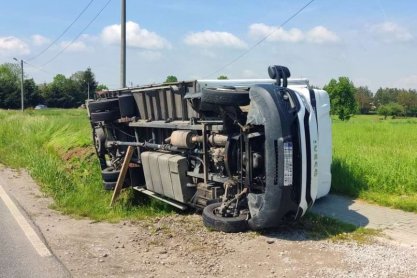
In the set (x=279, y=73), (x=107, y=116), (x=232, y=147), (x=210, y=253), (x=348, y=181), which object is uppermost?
(x=279, y=73)

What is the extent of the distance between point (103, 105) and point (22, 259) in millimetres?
4293

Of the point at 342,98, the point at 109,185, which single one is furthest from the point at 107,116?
the point at 342,98

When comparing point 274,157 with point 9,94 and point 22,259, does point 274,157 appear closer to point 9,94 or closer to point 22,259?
point 22,259

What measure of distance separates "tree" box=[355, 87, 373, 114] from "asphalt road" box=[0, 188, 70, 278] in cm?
11530

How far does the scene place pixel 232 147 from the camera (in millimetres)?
6047

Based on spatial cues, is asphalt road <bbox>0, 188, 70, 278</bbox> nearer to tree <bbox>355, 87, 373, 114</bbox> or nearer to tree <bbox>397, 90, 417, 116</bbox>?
tree <bbox>397, 90, 417, 116</bbox>

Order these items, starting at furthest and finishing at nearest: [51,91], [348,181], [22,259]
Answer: [51,91]
[348,181]
[22,259]

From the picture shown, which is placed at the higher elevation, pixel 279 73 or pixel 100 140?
pixel 279 73

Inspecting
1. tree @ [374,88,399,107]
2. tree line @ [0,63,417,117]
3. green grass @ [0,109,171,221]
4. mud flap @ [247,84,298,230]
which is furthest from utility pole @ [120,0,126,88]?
tree @ [374,88,399,107]

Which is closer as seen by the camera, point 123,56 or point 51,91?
point 123,56

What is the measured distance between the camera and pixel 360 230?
6109mm

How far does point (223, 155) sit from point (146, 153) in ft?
6.84

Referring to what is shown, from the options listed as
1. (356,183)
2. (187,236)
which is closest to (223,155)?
(187,236)

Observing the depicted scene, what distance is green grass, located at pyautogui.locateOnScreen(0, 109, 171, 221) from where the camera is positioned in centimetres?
822
